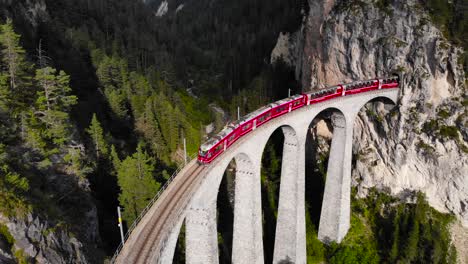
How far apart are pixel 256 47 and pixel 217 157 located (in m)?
94.4

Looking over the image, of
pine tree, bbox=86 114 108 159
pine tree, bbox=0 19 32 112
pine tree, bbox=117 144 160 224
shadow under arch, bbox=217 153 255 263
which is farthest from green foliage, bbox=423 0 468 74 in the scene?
pine tree, bbox=0 19 32 112

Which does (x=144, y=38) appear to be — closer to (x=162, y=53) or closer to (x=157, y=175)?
(x=162, y=53)

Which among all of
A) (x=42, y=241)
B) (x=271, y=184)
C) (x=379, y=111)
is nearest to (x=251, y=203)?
(x=42, y=241)

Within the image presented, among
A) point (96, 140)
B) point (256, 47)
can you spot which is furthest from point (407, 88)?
point (256, 47)

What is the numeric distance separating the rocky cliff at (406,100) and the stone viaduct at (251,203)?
3577 mm

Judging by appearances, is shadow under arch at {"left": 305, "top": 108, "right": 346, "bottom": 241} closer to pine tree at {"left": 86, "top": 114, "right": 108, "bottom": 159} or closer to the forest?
the forest

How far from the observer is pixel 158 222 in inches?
1033

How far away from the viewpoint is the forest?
32.0 metres

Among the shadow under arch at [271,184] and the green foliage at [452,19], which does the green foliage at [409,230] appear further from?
the green foliage at [452,19]

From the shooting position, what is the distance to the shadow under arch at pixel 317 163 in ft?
177

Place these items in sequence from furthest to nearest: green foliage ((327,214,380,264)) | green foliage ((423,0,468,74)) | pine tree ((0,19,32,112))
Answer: green foliage ((327,214,380,264)), green foliage ((423,0,468,74)), pine tree ((0,19,32,112))

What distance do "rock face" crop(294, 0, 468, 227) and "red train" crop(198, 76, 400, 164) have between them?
373cm

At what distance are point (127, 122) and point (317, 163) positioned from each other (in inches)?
1280

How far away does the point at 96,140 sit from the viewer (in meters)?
42.8
